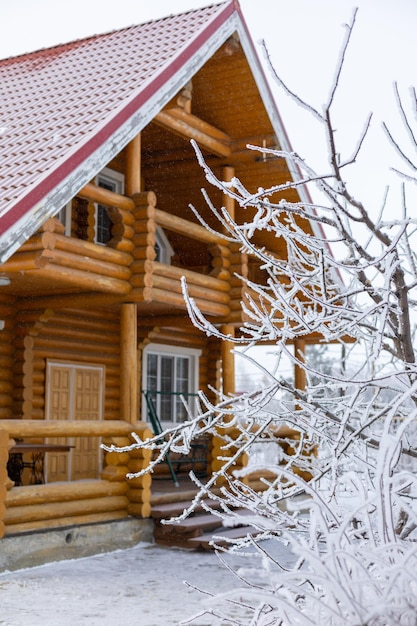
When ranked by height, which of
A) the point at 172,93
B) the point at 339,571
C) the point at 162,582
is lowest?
the point at 162,582

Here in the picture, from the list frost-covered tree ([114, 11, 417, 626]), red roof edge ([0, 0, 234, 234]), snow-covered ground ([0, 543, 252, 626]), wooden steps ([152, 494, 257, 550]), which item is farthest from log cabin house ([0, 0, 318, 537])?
frost-covered tree ([114, 11, 417, 626])

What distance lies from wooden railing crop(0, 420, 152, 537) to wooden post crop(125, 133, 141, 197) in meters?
3.10

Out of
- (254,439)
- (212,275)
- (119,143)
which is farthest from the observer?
(212,275)

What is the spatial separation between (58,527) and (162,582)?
168 cm

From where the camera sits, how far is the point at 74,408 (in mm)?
12945

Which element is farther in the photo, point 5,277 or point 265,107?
point 265,107

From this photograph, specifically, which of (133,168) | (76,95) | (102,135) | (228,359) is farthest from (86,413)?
(102,135)

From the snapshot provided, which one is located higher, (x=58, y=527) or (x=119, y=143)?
(x=119, y=143)

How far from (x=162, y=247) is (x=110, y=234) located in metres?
2.28

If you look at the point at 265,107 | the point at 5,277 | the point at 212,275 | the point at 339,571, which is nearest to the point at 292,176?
the point at 265,107

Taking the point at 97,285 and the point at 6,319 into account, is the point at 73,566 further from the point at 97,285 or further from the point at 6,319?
the point at 6,319

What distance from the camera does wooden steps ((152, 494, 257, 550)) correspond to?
410 inches

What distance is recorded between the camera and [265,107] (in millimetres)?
13211

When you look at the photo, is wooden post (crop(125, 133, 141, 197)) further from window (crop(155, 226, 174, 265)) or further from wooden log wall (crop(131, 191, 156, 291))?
window (crop(155, 226, 174, 265))
